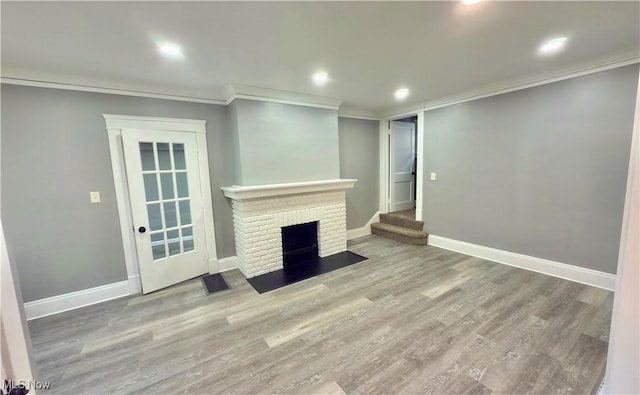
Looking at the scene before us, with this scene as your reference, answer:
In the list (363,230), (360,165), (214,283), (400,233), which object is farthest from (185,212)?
(400,233)

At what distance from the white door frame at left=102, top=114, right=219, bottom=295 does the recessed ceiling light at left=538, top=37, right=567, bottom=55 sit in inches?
147

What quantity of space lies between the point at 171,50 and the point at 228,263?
269 cm

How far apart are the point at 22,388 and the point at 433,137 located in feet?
15.4

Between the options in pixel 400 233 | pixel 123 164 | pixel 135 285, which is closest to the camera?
pixel 123 164

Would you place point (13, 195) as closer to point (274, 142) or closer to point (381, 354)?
point (274, 142)

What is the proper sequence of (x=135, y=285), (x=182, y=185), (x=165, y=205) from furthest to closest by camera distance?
(x=182, y=185) < (x=165, y=205) < (x=135, y=285)

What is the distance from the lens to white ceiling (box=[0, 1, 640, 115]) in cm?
165

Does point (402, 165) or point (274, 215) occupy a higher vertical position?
point (402, 165)

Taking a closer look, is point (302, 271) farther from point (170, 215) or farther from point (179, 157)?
point (179, 157)

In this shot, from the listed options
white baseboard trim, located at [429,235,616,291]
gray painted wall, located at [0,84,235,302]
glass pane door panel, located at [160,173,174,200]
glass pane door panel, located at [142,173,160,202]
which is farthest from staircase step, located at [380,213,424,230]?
gray painted wall, located at [0,84,235,302]

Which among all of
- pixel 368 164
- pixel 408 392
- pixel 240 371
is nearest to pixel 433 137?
pixel 368 164

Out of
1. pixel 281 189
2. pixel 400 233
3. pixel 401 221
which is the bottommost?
pixel 400 233

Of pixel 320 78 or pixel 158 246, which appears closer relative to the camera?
pixel 320 78

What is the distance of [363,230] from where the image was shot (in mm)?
5086
